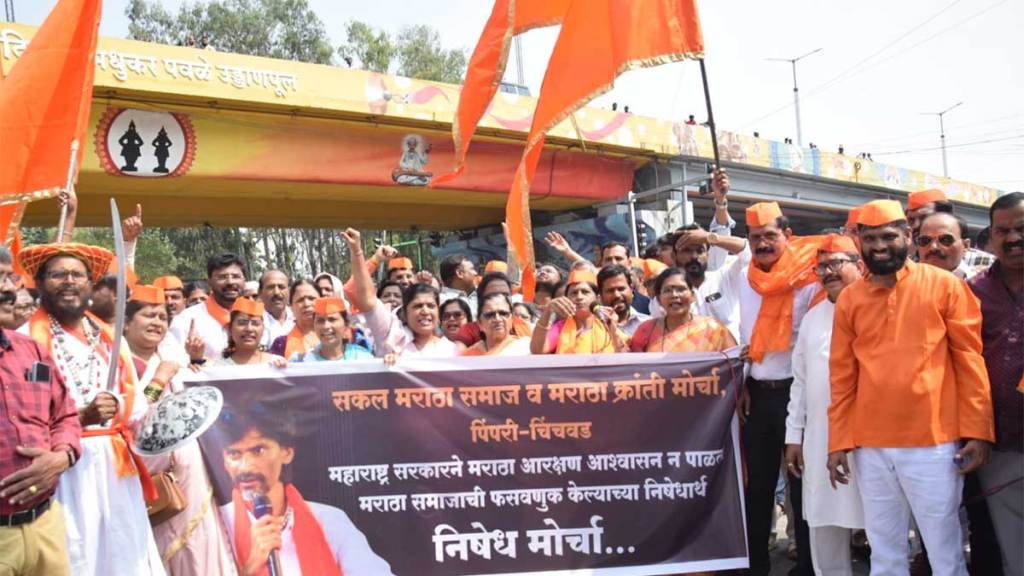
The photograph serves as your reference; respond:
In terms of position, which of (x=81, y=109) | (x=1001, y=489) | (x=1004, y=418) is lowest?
(x=1001, y=489)

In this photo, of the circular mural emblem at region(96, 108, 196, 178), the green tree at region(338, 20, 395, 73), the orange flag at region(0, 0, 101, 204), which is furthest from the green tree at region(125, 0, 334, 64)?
the orange flag at region(0, 0, 101, 204)

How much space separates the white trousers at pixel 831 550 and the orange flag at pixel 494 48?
2939 mm

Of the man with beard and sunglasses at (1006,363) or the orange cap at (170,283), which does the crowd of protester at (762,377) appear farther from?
the orange cap at (170,283)

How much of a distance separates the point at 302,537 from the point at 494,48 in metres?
3.11

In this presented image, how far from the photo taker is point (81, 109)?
15.9 ft

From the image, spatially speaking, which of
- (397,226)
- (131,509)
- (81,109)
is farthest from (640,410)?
(397,226)

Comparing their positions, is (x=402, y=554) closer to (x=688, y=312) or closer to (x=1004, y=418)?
(x=688, y=312)

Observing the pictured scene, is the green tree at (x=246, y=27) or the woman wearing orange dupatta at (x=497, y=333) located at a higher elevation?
the green tree at (x=246, y=27)

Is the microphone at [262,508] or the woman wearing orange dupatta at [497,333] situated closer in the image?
the microphone at [262,508]

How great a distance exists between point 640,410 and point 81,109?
3.75m

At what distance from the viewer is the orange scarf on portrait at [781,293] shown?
13.4ft

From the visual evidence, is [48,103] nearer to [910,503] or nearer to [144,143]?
[910,503]

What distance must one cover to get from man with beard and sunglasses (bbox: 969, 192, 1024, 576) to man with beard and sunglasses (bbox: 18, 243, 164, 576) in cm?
361

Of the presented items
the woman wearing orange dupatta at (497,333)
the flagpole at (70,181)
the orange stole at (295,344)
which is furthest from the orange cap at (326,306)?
the flagpole at (70,181)
